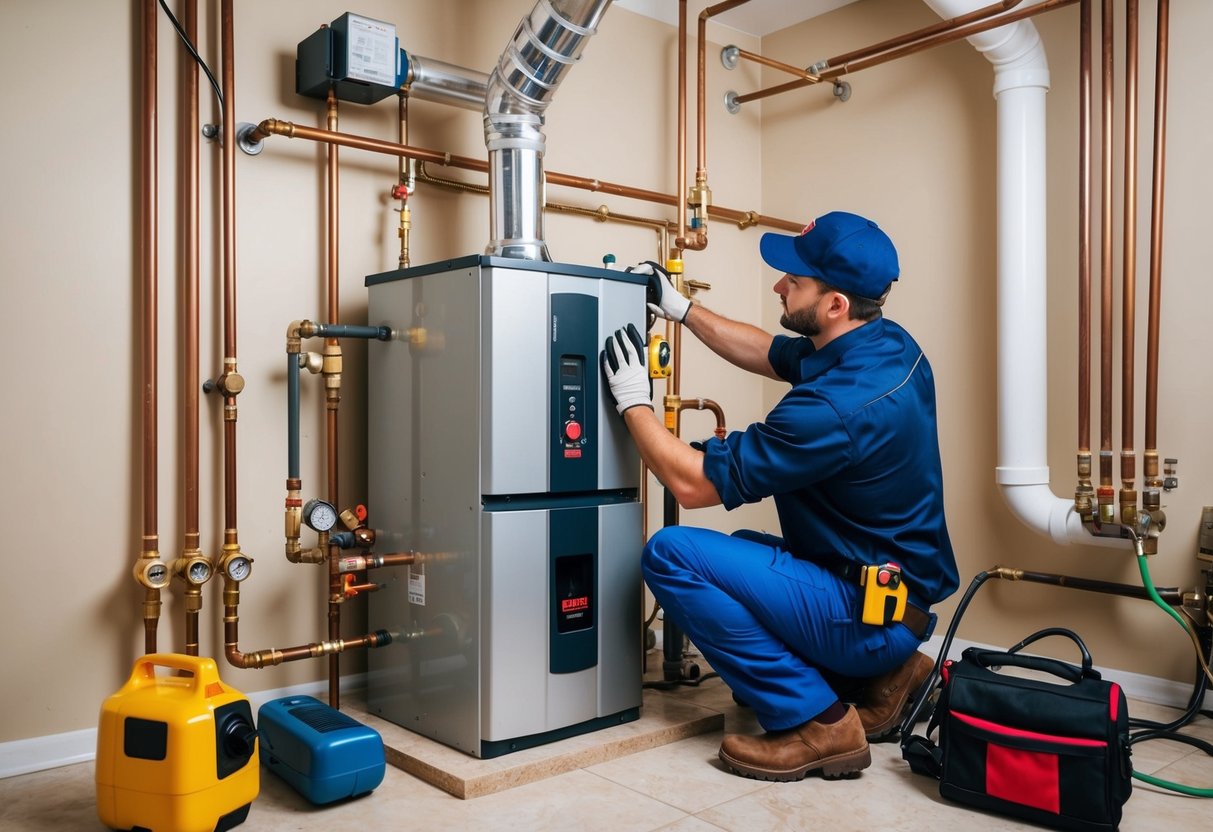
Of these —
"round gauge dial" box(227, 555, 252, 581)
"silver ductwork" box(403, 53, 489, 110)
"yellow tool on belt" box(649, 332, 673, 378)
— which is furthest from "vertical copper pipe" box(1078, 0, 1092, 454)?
"round gauge dial" box(227, 555, 252, 581)

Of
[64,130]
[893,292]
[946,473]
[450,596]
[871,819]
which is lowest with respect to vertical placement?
[871,819]

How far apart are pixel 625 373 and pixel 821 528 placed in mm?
535

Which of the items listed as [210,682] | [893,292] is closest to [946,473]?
[893,292]

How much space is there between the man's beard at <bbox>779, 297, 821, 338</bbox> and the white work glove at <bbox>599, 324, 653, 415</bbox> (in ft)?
1.15

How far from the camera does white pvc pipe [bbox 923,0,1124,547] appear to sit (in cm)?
258

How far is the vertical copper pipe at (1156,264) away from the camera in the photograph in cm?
237

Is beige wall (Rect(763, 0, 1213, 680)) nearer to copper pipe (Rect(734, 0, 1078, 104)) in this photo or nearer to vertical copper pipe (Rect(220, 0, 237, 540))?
copper pipe (Rect(734, 0, 1078, 104))

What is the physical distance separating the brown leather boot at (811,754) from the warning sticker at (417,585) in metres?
0.75

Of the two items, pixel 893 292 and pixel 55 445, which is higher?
pixel 893 292

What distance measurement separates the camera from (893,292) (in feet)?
10.4

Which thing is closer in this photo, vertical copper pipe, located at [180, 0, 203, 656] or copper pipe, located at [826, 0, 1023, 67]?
vertical copper pipe, located at [180, 0, 203, 656]

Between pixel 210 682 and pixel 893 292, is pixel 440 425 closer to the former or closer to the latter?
pixel 210 682

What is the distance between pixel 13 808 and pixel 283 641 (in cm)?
65

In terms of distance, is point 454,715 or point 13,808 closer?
point 13,808
